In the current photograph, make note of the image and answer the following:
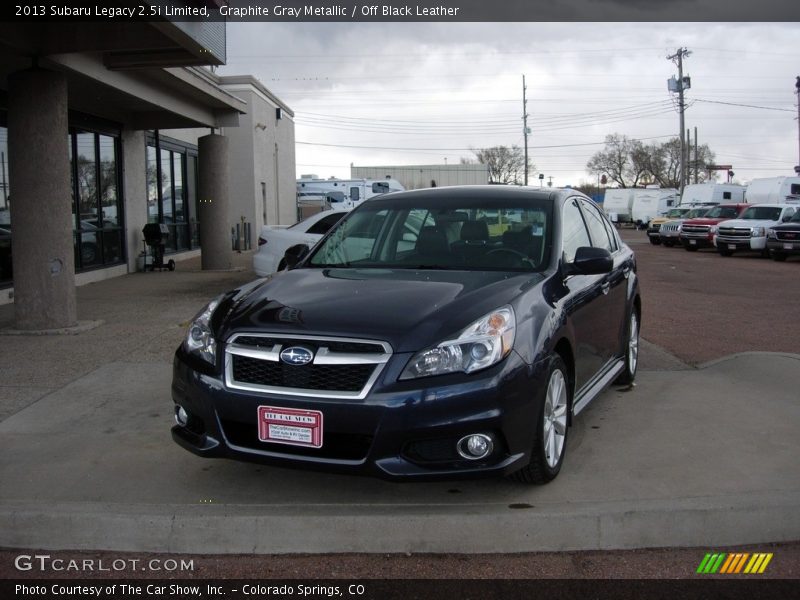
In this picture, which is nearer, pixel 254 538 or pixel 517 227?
pixel 254 538

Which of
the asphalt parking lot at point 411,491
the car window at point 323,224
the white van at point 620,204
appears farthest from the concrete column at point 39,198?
the white van at point 620,204

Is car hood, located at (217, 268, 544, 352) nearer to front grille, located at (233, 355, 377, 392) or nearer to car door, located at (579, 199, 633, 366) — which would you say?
front grille, located at (233, 355, 377, 392)

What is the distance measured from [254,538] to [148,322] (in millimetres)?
6677

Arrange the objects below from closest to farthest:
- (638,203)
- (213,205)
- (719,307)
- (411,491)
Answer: (411,491) → (719,307) → (213,205) → (638,203)

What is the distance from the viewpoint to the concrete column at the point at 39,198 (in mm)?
8914

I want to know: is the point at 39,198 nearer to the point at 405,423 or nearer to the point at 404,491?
the point at 404,491

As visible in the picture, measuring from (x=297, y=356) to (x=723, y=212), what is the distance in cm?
2963

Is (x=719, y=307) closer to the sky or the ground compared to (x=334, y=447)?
closer to the ground

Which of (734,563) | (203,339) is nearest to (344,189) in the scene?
(203,339)

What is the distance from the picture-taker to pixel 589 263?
15.7 feet

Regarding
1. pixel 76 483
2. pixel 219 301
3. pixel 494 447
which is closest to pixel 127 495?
pixel 76 483
